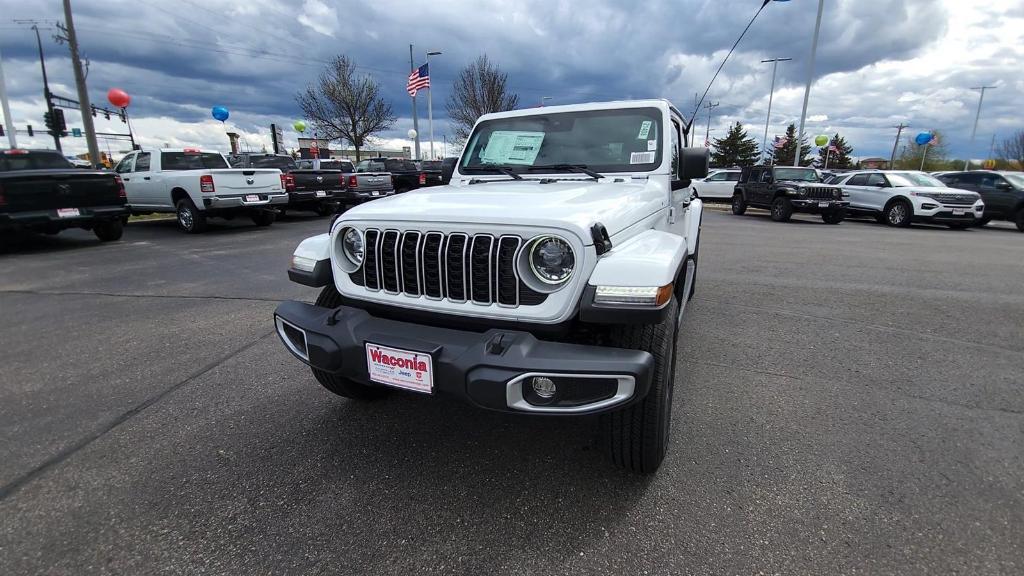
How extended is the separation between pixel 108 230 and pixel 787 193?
56.4 feet

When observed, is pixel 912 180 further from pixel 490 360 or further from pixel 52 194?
pixel 52 194

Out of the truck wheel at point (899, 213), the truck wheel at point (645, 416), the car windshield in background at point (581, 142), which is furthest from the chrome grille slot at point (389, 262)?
the truck wheel at point (899, 213)

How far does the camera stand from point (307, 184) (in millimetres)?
13359

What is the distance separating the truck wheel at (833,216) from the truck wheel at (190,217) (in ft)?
52.7

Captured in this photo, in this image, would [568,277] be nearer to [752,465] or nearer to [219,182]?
[752,465]

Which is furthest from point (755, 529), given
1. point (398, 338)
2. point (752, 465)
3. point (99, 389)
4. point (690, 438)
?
point (99, 389)

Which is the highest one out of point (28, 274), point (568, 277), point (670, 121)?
point (670, 121)

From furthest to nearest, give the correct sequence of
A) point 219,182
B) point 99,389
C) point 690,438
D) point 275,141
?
point 275,141, point 219,182, point 99,389, point 690,438

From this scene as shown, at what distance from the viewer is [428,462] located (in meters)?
2.50

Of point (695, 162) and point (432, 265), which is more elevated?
point (695, 162)

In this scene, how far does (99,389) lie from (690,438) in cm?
385

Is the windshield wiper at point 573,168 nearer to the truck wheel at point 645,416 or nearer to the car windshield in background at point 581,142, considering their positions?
the car windshield in background at point 581,142

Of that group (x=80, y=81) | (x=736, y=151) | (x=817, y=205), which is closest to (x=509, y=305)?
(x=817, y=205)

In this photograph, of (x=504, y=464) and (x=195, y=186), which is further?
(x=195, y=186)
